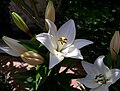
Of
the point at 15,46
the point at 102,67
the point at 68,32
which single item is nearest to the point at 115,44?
the point at 102,67

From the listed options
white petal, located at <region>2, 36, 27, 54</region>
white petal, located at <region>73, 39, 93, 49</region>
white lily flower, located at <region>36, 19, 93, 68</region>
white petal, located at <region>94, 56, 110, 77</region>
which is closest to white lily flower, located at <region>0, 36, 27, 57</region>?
white petal, located at <region>2, 36, 27, 54</region>

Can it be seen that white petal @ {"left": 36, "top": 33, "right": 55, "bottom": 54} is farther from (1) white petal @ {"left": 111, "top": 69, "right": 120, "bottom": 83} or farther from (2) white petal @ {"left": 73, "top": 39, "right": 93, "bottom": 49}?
(1) white petal @ {"left": 111, "top": 69, "right": 120, "bottom": 83}

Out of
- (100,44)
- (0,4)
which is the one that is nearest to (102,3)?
(100,44)

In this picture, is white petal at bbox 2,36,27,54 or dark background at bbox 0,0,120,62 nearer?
white petal at bbox 2,36,27,54

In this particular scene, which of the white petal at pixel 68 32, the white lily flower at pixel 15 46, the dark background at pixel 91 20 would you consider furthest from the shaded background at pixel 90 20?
the white lily flower at pixel 15 46

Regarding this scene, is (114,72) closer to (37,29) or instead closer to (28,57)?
(28,57)

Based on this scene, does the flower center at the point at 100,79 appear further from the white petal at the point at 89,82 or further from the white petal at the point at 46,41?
the white petal at the point at 46,41

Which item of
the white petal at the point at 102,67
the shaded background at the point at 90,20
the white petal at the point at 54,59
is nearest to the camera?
the white petal at the point at 54,59
